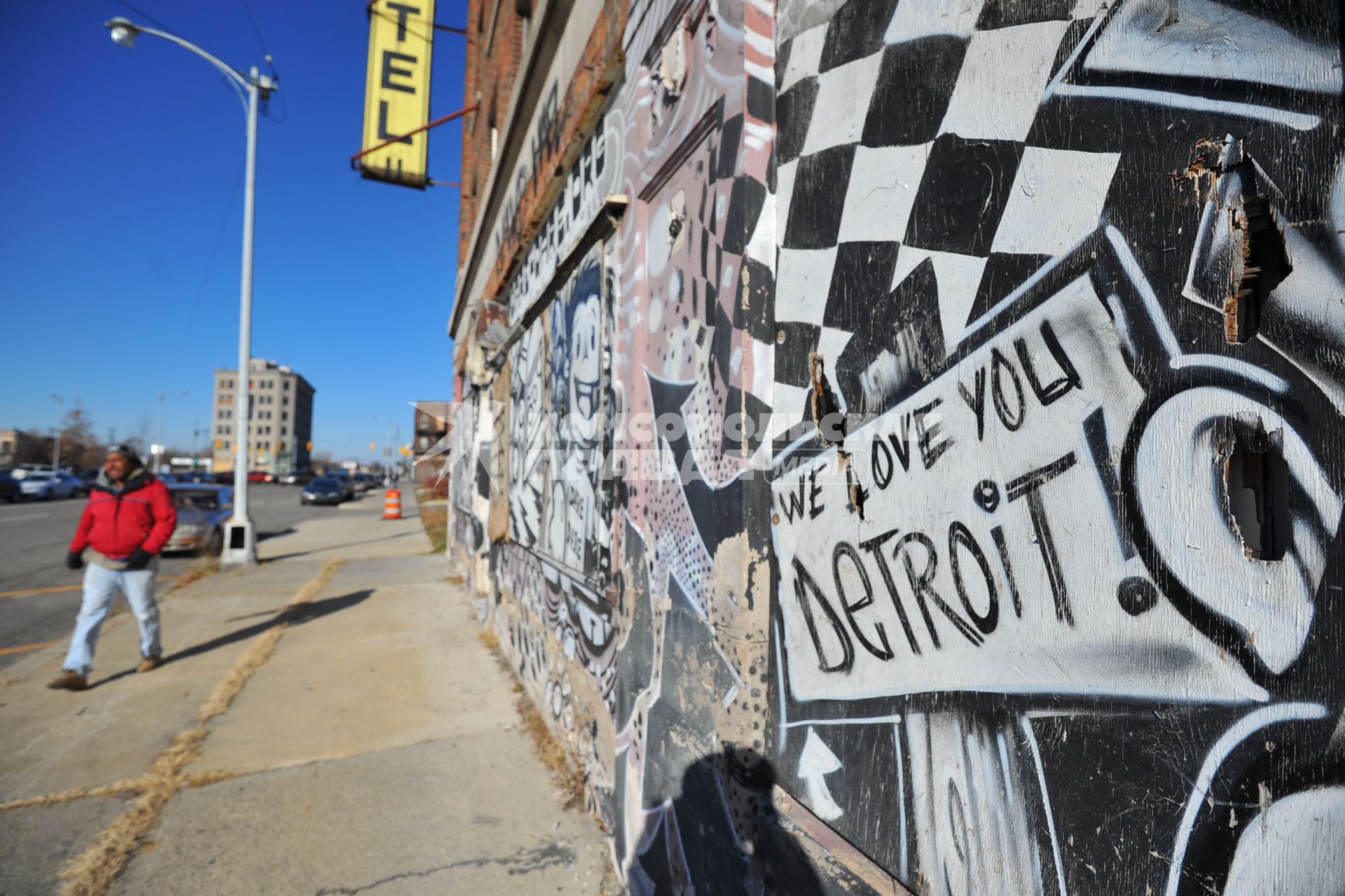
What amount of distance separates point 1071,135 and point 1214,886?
1.17 m

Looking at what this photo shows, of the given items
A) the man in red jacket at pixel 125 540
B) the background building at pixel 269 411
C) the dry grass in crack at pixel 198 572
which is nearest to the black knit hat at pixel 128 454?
the man in red jacket at pixel 125 540

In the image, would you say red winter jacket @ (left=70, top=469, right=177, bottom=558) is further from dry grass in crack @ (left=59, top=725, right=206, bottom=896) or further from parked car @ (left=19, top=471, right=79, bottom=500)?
parked car @ (left=19, top=471, right=79, bottom=500)

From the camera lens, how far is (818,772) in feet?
5.62

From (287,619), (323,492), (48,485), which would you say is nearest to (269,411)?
(48,485)

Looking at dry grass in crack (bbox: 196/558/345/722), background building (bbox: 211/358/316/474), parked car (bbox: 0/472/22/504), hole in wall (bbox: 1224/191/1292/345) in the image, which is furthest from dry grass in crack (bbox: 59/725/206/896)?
background building (bbox: 211/358/316/474)

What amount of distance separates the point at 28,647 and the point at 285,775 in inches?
189

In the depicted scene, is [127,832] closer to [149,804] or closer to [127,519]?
[149,804]

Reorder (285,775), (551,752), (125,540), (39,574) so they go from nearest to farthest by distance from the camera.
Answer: (285,775) < (551,752) < (125,540) < (39,574)

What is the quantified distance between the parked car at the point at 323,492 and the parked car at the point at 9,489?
1101 cm

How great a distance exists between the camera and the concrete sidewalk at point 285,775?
2.96 meters

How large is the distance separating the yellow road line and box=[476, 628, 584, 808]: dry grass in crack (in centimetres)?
494

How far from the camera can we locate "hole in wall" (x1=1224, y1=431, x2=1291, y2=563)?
0.87 metres

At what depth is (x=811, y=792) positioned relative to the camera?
173 cm

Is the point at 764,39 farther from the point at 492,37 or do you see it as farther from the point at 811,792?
the point at 492,37
